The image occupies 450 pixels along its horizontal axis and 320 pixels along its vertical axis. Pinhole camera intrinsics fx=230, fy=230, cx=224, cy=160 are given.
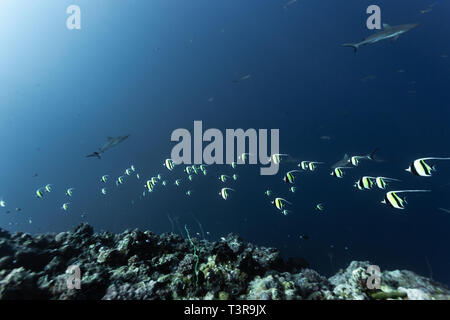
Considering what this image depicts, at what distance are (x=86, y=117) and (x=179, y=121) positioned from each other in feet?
115

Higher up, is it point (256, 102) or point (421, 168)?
point (256, 102)

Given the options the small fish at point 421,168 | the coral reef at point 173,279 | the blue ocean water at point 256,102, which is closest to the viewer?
the small fish at point 421,168

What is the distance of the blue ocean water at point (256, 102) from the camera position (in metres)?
34.6

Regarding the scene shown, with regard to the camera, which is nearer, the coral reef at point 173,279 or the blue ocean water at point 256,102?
the coral reef at point 173,279

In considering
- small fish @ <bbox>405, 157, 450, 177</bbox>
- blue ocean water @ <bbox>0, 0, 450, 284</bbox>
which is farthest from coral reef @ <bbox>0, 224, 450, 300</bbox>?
blue ocean water @ <bbox>0, 0, 450, 284</bbox>

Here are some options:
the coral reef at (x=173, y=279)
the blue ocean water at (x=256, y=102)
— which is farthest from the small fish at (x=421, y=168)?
the blue ocean water at (x=256, y=102)

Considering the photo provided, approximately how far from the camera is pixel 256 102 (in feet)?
158

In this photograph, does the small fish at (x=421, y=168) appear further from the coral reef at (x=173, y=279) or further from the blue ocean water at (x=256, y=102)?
the blue ocean water at (x=256, y=102)

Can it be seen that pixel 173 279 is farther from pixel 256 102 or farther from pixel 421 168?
pixel 256 102

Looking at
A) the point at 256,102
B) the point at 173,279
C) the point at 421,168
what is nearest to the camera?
the point at 421,168

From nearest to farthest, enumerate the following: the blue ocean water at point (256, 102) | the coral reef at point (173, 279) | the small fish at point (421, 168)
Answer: the small fish at point (421, 168)
the coral reef at point (173, 279)
the blue ocean water at point (256, 102)

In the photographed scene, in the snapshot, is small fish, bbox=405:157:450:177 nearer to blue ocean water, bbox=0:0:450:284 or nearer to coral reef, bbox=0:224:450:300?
coral reef, bbox=0:224:450:300

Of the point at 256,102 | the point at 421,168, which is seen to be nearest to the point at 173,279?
the point at 421,168

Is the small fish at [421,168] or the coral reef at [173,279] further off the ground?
the small fish at [421,168]
